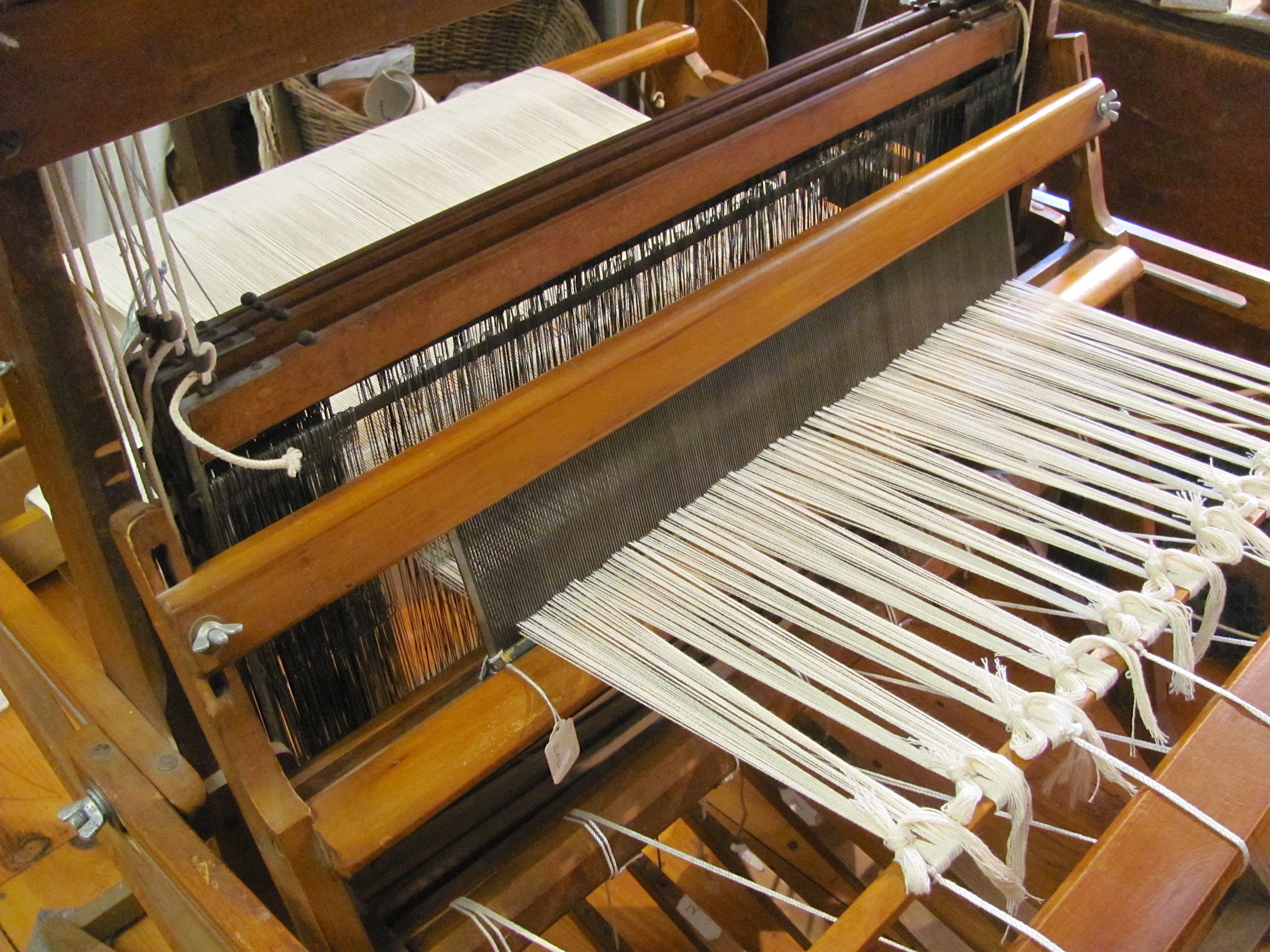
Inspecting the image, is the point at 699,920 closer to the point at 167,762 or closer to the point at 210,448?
the point at 167,762

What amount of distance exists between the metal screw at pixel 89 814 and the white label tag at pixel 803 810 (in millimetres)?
908

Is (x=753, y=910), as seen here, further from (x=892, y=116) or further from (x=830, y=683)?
(x=892, y=116)

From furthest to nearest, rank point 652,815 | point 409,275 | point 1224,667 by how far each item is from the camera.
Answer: point 1224,667 → point 652,815 → point 409,275

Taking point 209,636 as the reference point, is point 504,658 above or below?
below

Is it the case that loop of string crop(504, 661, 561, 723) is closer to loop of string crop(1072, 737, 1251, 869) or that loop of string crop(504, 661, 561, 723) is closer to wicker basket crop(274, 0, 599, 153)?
loop of string crop(1072, 737, 1251, 869)

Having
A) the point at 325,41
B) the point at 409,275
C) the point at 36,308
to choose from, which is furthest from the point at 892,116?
the point at 36,308

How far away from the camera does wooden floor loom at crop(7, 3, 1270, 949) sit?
2.31ft

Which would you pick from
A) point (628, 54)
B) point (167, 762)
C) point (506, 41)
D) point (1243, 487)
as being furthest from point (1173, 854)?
point (506, 41)

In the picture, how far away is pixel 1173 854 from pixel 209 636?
65cm

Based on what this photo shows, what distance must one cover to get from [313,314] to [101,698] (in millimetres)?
426

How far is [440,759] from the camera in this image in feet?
2.75

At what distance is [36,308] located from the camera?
699 mm

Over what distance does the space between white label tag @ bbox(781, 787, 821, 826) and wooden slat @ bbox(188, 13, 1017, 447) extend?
2.87 feet

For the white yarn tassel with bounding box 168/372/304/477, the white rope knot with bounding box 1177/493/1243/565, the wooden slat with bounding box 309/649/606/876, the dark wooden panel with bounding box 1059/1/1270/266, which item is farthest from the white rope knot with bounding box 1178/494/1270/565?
the dark wooden panel with bounding box 1059/1/1270/266
